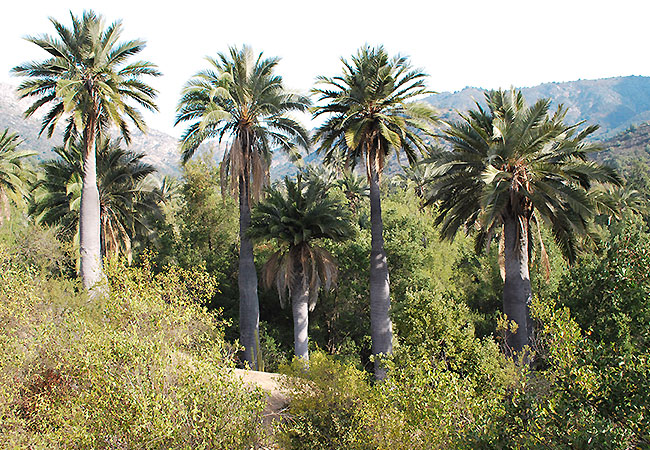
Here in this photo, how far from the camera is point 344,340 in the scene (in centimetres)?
2458

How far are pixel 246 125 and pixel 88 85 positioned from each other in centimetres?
559

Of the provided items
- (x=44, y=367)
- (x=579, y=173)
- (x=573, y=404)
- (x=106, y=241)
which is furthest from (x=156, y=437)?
(x=106, y=241)

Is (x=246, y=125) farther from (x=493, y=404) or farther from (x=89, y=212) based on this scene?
(x=493, y=404)

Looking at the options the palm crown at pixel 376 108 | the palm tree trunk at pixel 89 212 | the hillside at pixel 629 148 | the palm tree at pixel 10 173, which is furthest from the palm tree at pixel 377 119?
the hillside at pixel 629 148

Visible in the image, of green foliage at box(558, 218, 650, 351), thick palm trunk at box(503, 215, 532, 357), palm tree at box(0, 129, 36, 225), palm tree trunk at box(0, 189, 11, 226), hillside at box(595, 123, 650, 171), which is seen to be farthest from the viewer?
hillside at box(595, 123, 650, 171)

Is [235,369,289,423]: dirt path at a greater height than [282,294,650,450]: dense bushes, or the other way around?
[282,294,650,450]: dense bushes

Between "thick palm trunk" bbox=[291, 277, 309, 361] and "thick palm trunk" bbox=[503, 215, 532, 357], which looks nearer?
"thick palm trunk" bbox=[503, 215, 532, 357]

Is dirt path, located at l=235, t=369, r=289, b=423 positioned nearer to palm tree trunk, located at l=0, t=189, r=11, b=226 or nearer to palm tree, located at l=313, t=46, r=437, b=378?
palm tree, located at l=313, t=46, r=437, b=378

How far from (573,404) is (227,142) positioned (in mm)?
15611

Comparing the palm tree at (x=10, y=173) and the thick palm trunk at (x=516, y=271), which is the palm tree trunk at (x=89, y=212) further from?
the thick palm trunk at (x=516, y=271)

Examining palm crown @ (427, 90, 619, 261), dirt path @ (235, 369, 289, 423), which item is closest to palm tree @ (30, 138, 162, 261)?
dirt path @ (235, 369, 289, 423)

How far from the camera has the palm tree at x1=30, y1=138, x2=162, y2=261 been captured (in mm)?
21344

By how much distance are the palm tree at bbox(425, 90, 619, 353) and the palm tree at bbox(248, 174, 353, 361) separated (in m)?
4.36

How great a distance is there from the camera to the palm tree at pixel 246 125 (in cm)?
1823
